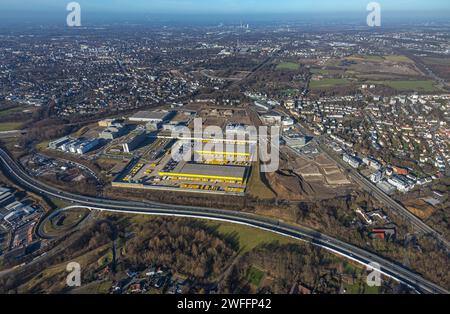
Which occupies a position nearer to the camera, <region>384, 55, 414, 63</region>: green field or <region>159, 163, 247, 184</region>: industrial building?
<region>159, 163, 247, 184</region>: industrial building

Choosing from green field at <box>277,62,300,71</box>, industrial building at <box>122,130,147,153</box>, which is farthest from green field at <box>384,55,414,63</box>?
industrial building at <box>122,130,147,153</box>

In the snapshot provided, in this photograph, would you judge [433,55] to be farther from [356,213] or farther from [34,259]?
[34,259]

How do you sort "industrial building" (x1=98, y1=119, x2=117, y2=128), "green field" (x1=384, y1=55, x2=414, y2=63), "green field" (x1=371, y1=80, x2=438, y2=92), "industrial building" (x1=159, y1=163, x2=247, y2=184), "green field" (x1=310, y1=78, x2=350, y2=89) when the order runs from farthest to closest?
"green field" (x1=384, y1=55, x2=414, y2=63)
"green field" (x1=310, y1=78, x2=350, y2=89)
"green field" (x1=371, y1=80, x2=438, y2=92)
"industrial building" (x1=98, y1=119, x2=117, y2=128)
"industrial building" (x1=159, y1=163, x2=247, y2=184)

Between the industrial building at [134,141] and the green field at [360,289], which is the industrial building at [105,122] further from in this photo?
the green field at [360,289]

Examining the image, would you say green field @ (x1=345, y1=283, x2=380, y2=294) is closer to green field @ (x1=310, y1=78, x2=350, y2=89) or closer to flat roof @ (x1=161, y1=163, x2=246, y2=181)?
flat roof @ (x1=161, y1=163, x2=246, y2=181)

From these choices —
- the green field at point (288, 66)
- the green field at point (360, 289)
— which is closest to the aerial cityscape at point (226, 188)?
the green field at point (360, 289)

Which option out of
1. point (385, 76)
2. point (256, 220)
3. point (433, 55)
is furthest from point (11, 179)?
point (433, 55)

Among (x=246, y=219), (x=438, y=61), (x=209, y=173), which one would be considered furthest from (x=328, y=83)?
(x=246, y=219)
